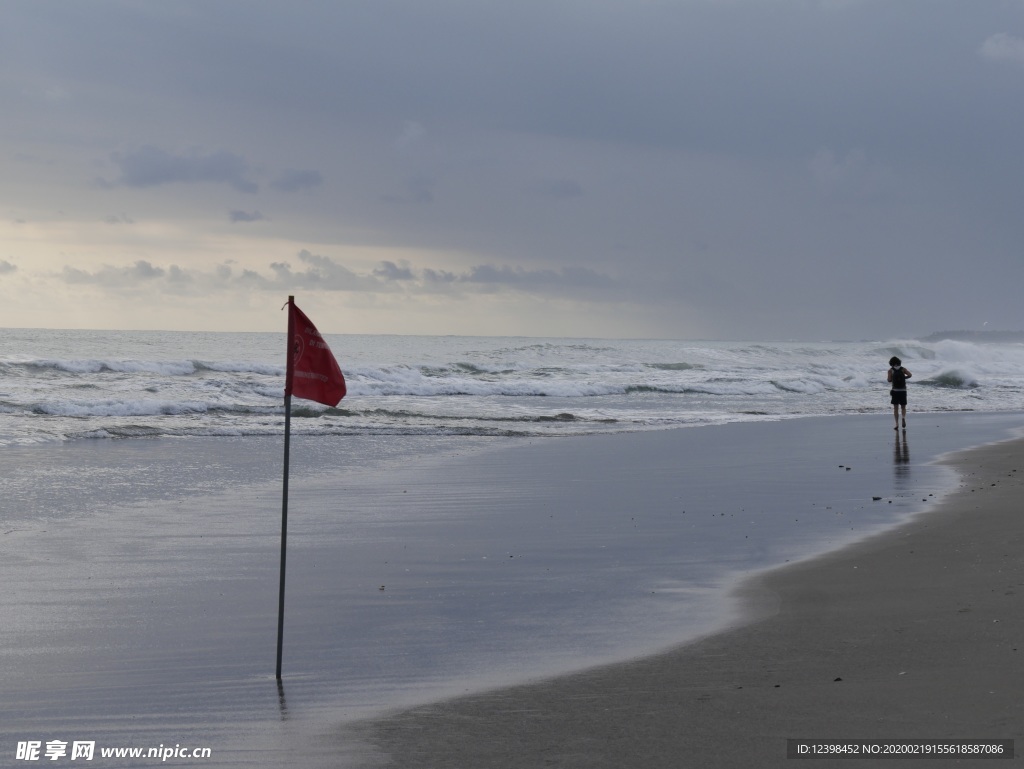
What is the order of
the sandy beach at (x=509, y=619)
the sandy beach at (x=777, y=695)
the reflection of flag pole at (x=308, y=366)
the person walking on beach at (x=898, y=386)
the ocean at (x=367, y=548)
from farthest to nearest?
the person walking on beach at (x=898, y=386), the reflection of flag pole at (x=308, y=366), the ocean at (x=367, y=548), the sandy beach at (x=509, y=619), the sandy beach at (x=777, y=695)

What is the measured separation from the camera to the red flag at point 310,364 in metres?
5.56

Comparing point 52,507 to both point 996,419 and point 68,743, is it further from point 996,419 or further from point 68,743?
point 996,419

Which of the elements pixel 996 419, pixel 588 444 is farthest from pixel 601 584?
pixel 996 419

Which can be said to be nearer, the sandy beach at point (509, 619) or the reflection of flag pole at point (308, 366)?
the sandy beach at point (509, 619)

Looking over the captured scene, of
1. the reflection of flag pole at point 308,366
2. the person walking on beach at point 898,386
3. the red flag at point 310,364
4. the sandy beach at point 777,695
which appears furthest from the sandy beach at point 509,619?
the person walking on beach at point 898,386

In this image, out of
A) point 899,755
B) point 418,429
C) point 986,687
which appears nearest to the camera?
point 899,755

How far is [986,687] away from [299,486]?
978 centimetres

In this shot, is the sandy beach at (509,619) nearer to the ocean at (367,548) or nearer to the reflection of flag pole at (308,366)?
the ocean at (367,548)

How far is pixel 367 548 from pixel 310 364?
11.9ft

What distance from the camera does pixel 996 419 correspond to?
85.8ft

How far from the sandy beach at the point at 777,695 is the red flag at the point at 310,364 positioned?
1.82 metres

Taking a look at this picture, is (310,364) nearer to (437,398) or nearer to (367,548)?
(367,548)

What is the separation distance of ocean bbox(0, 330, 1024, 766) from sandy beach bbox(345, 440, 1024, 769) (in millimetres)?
349

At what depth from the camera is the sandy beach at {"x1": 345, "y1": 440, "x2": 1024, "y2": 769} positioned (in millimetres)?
4191
